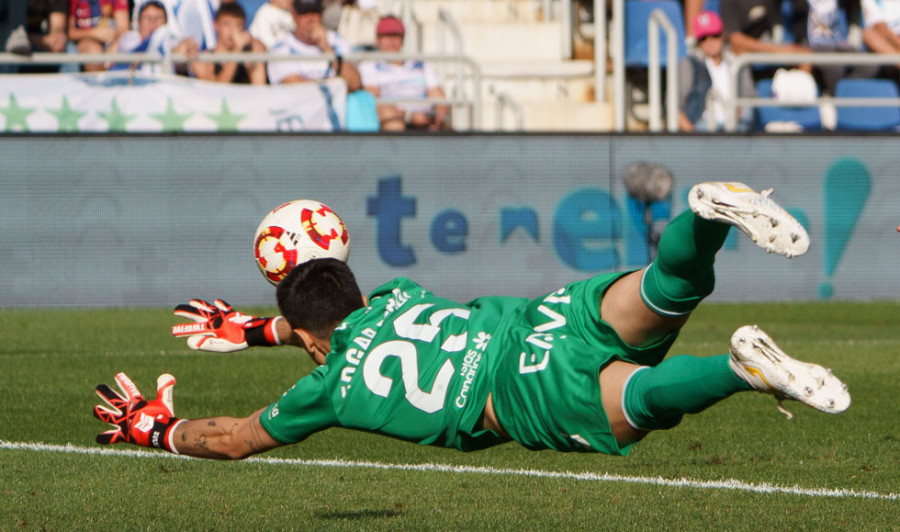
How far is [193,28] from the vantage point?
17.0 meters

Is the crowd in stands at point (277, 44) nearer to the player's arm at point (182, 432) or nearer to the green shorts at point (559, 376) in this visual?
the player's arm at point (182, 432)

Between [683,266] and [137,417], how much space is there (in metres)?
2.17

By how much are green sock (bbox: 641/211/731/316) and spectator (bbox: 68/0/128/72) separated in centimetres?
1302

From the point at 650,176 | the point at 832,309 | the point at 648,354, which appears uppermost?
the point at 648,354

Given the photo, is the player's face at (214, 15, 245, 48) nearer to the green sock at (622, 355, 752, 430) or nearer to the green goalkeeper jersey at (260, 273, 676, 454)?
the green goalkeeper jersey at (260, 273, 676, 454)

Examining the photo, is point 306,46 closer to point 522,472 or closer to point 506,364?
point 522,472

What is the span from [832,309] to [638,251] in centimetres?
221

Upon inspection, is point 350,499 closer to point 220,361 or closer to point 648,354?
point 648,354

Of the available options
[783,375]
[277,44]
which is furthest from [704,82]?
[783,375]

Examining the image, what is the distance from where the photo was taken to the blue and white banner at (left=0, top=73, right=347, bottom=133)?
14.5 meters

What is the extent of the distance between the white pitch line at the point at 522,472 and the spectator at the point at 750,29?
42.9ft

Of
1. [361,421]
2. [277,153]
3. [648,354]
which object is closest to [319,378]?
[361,421]

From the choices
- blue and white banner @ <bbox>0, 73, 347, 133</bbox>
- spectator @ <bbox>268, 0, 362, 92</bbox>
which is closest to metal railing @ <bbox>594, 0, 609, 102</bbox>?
spectator @ <bbox>268, 0, 362, 92</bbox>

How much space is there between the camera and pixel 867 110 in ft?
60.4
